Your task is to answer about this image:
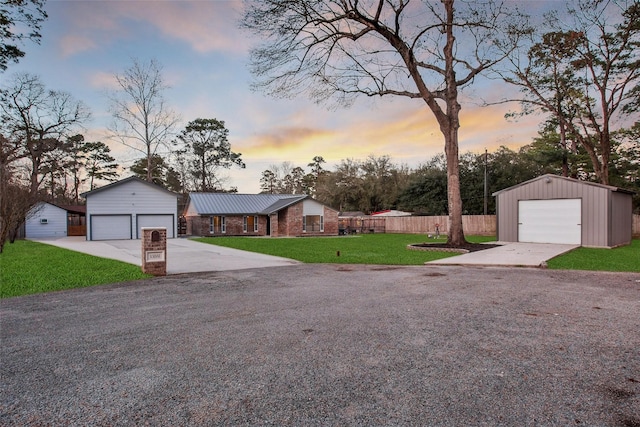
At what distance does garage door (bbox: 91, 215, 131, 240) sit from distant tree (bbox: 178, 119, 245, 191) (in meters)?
16.5

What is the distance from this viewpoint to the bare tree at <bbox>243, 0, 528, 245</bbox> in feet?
41.2

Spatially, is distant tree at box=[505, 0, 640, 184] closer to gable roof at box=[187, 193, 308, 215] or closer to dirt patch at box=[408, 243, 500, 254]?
dirt patch at box=[408, 243, 500, 254]

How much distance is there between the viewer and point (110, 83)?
2670cm

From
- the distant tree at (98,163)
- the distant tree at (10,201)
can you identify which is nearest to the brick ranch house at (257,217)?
the distant tree at (10,201)

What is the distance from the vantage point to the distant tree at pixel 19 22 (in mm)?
10000

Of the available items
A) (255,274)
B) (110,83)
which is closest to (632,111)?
(255,274)

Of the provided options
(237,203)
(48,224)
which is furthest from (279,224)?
(48,224)

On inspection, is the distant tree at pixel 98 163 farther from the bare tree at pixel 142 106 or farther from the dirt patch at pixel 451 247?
the dirt patch at pixel 451 247

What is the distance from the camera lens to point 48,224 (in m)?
29.5

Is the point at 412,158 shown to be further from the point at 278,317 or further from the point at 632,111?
the point at 278,317

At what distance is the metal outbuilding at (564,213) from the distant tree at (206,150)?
31.5 m

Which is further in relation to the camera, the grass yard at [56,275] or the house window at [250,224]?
the house window at [250,224]

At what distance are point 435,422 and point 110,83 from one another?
3155 cm

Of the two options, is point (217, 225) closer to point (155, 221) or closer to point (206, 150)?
point (155, 221)
